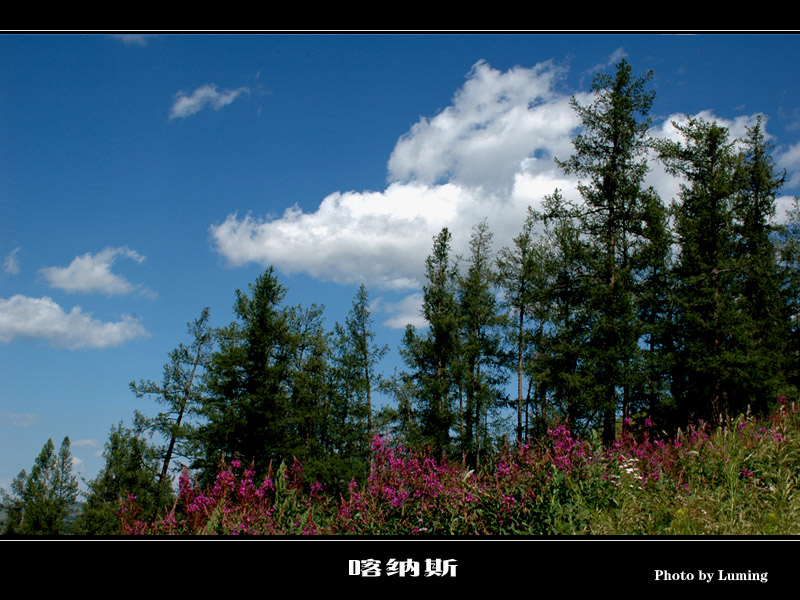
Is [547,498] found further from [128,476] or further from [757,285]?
[128,476]

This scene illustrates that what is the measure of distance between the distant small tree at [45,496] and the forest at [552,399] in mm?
134

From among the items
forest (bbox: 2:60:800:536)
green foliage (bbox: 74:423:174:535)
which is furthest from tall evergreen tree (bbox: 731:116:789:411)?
green foliage (bbox: 74:423:174:535)

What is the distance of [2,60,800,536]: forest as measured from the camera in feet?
14.7

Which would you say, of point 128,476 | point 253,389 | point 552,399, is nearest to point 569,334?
point 552,399

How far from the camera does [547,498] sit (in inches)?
163

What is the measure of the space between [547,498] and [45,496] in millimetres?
32191

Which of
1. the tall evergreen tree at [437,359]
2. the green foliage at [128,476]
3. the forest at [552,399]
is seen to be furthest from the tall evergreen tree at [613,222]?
the green foliage at [128,476]

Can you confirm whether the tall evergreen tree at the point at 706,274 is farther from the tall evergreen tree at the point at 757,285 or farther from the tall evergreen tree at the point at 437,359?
the tall evergreen tree at the point at 437,359

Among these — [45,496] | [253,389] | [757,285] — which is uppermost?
[757,285]

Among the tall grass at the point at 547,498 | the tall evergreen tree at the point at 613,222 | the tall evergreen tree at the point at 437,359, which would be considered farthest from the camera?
the tall evergreen tree at the point at 437,359

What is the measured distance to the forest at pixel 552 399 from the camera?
14.7 ft
